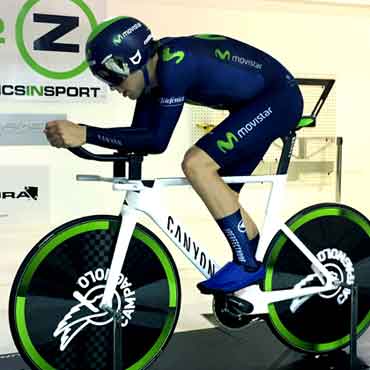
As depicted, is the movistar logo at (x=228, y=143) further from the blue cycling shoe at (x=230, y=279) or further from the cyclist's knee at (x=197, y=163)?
the blue cycling shoe at (x=230, y=279)

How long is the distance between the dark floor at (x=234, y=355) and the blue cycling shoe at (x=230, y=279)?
0.42 meters

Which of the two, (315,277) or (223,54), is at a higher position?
(223,54)

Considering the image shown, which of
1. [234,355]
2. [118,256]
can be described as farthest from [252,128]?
[234,355]

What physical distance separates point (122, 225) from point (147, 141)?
33cm

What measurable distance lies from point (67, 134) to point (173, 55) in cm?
44

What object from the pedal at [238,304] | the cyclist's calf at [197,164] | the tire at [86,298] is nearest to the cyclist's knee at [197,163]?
the cyclist's calf at [197,164]

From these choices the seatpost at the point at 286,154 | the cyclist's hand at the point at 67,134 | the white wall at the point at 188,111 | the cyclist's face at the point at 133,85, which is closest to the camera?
the cyclist's hand at the point at 67,134

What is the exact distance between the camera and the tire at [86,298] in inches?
85.0

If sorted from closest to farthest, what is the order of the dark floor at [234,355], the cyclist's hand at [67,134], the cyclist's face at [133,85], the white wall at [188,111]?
the cyclist's hand at [67,134], the cyclist's face at [133,85], the dark floor at [234,355], the white wall at [188,111]

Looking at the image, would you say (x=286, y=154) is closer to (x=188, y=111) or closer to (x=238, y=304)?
(x=238, y=304)

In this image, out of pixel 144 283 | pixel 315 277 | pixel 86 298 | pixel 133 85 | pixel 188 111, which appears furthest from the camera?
pixel 188 111

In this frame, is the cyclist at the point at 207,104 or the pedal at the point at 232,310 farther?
the pedal at the point at 232,310

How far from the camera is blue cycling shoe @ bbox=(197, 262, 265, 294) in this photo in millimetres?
2248

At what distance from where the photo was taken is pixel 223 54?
220 cm
